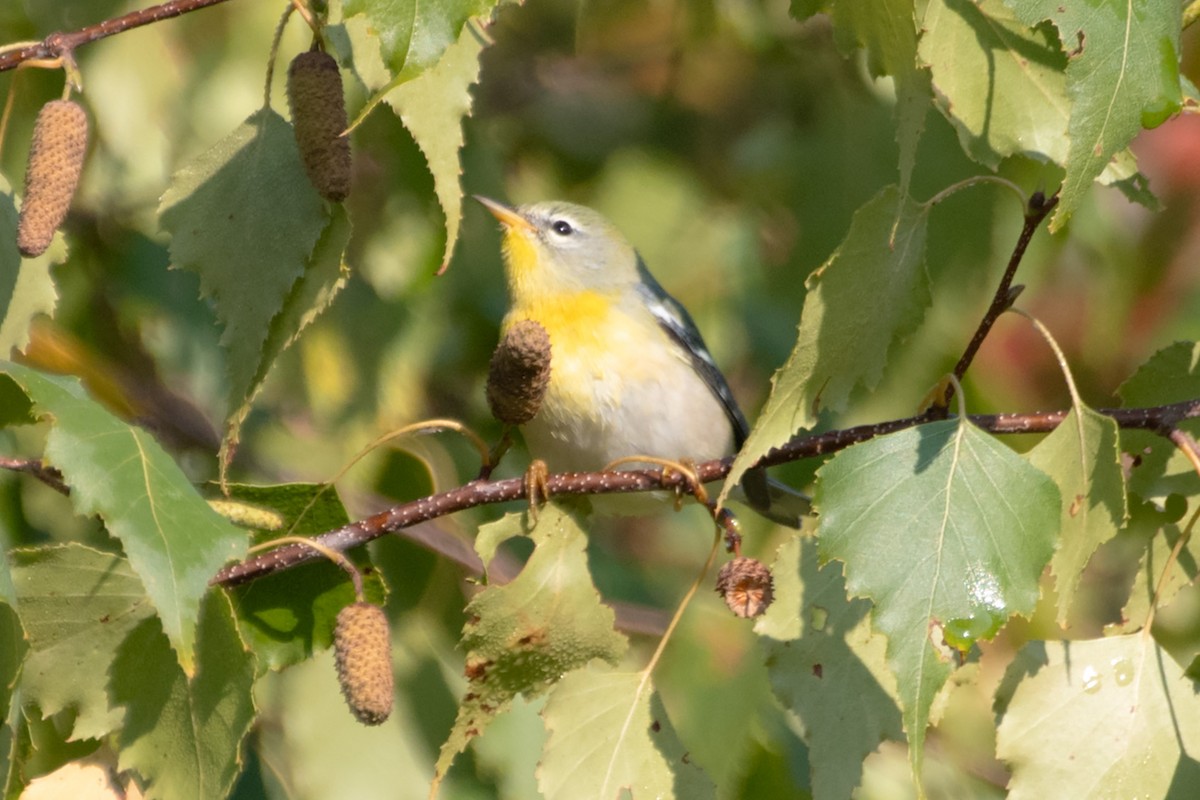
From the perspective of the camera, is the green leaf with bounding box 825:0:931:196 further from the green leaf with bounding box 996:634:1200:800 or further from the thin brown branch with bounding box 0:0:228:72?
the thin brown branch with bounding box 0:0:228:72

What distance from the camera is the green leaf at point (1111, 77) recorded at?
1.70 m

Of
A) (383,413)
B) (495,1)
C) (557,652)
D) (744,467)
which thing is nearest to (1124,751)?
(744,467)

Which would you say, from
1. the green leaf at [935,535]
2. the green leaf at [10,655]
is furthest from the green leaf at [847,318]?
the green leaf at [10,655]

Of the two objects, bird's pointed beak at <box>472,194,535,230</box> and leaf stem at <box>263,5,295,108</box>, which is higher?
leaf stem at <box>263,5,295,108</box>

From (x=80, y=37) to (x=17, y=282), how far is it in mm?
413

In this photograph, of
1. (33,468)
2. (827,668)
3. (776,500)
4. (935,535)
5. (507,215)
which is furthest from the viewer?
(776,500)

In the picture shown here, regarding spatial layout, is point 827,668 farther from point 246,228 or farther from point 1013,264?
point 246,228

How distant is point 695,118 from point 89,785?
10.6 feet

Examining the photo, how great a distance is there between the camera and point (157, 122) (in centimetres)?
333

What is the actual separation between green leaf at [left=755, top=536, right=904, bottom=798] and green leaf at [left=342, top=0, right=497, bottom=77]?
3.84ft

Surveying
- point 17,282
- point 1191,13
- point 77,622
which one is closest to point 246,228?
point 17,282

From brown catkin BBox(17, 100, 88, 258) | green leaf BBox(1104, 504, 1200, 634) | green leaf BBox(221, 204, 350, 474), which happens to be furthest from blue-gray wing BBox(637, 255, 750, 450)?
brown catkin BBox(17, 100, 88, 258)

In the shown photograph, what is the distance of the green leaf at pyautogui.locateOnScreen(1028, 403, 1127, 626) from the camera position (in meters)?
2.06

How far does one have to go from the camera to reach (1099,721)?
2205 millimetres
